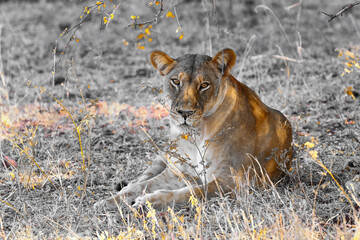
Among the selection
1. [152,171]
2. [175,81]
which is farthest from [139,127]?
[175,81]

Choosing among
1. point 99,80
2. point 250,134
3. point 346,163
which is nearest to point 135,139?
point 250,134

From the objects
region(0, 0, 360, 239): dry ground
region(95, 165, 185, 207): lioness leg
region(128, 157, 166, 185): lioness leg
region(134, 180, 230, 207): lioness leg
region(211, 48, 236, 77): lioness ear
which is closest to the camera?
region(0, 0, 360, 239): dry ground

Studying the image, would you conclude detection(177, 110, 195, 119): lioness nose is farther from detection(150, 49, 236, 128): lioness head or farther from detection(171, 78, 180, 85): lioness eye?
detection(171, 78, 180, 85): lioness eye

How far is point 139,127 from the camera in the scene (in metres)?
6.50

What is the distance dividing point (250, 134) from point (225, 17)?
8.80m

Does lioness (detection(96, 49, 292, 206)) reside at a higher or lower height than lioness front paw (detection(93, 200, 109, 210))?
higher

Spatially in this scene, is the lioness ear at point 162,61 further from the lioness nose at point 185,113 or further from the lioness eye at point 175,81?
the lioness nose at point 185,113

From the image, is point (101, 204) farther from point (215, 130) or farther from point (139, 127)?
point (139, 127)

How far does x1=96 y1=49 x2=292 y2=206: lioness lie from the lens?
4.29m

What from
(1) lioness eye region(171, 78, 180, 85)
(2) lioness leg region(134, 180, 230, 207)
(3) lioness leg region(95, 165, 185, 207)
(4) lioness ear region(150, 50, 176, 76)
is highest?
(4) lioness ear region(150, 50, 176, 76)

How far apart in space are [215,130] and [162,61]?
0.77 meters

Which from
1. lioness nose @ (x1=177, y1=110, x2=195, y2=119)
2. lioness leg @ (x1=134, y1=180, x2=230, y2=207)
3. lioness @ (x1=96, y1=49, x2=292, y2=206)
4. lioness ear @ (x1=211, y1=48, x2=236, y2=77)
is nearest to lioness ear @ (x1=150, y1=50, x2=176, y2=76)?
lioness @ (x1=96, y1=49, x2=292, y2=206)

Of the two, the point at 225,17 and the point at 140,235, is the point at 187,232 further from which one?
the point at 225,17

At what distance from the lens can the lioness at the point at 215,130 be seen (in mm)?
4285
